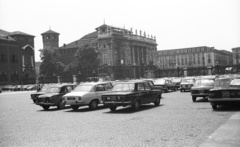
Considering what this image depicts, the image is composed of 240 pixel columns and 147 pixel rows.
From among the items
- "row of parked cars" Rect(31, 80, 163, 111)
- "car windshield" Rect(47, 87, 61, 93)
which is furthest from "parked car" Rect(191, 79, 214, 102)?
"car windshield" Rect(47, 87, 61, 93)

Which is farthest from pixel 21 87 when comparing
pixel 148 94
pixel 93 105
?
pixel 148 94

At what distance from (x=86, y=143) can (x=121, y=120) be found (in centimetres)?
398

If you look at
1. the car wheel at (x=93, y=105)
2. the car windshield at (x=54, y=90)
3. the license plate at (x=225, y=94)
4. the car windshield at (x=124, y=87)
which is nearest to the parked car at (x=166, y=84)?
the car windshield at (x=54, y=90)

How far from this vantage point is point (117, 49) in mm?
91625

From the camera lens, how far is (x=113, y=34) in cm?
8900

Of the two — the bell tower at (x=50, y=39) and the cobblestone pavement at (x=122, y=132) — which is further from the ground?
the bell tower at (x=50, y=39)

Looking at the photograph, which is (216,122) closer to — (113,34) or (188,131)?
(188,131)

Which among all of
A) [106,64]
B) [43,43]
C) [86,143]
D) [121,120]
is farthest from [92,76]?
[43,43]

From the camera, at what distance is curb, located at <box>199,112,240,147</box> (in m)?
7.00

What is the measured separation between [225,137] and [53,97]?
12031 mm

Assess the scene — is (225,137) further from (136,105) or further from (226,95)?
(136,105)

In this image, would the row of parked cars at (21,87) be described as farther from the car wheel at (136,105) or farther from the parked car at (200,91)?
the car wheel at (136,105)

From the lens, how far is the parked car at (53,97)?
17.4 meters

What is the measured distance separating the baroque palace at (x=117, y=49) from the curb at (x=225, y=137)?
6774cm
